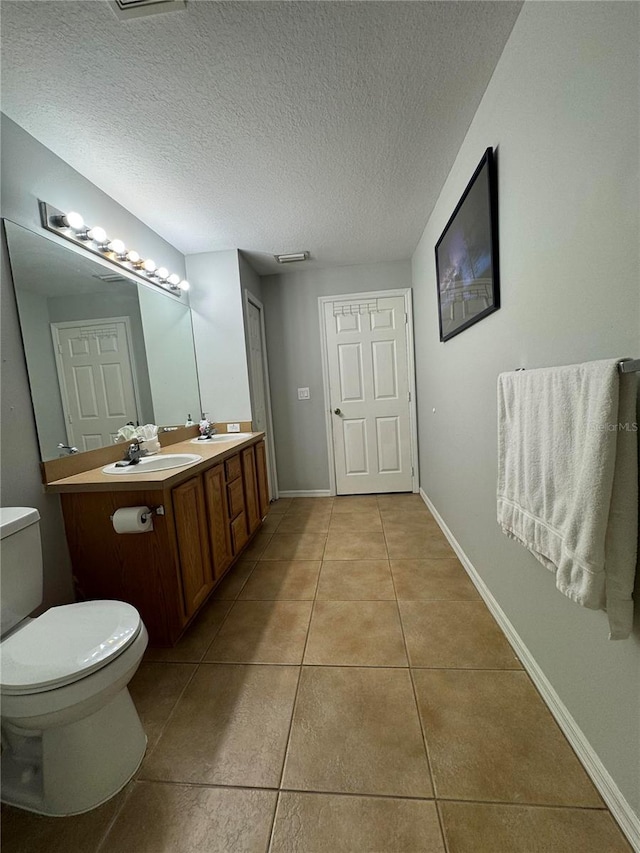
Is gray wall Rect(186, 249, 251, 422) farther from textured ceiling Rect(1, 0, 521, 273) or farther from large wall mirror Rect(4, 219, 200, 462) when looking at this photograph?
textured ceiling Rect(1, 0, 521, 273)

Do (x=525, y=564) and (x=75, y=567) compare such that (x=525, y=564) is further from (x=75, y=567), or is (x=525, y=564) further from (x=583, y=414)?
(x=75, y=567)

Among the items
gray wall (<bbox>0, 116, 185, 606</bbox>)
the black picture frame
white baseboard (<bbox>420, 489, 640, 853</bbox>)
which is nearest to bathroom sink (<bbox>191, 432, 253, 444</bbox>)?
gray wall (<bbox>0, 116, 185, 606</bbox>)

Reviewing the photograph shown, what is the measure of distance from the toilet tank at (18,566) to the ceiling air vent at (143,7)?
63.4 inches

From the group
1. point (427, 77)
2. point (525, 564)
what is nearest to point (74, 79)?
point (427, 77)

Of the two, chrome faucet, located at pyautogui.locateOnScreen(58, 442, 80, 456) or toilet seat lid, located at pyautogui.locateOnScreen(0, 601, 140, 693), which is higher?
chrome faucet, located at pyautogui.locateOnScreen(58, 442, 80, 456)

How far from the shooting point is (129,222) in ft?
6.67

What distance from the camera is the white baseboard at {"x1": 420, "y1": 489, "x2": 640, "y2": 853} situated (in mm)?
787

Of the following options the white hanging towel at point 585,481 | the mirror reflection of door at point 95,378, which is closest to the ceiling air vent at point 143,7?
the mirror reflection of door at point 95,378

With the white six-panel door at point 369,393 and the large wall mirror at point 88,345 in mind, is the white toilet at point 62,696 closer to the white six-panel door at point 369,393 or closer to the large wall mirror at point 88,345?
the large wall mirror at point 88,345

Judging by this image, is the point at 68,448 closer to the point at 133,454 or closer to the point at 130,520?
the point at 133,454

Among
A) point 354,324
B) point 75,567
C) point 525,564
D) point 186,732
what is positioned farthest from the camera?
point 354,324

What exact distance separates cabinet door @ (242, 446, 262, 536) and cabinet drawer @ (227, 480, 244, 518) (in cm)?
8

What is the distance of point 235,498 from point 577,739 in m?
1.81

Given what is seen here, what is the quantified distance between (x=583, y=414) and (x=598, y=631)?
598 millimetres
